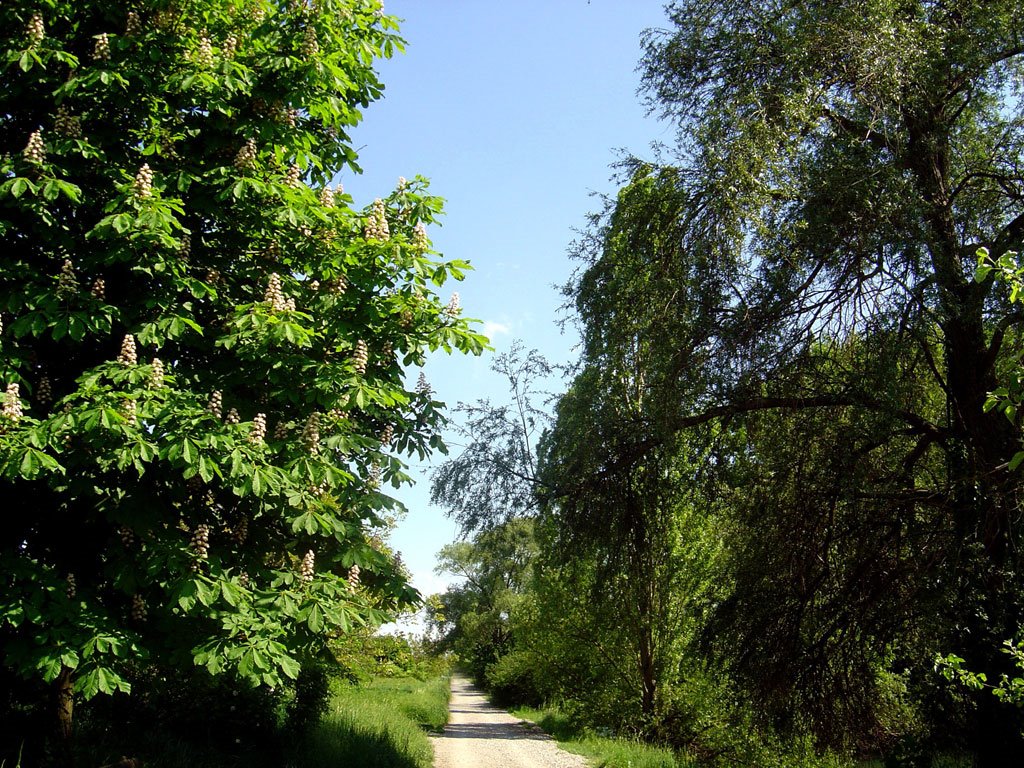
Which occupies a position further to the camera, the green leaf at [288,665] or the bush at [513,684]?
the bush at [513,684]

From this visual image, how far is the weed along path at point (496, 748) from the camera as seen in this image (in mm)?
15023

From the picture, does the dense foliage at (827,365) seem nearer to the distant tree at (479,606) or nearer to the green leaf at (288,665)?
the green leaf at (288,665)

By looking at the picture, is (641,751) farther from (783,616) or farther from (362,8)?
(362,8)

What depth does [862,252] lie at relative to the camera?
344 inches

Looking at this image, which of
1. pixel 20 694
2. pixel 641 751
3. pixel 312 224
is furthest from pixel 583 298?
pixel 641 751

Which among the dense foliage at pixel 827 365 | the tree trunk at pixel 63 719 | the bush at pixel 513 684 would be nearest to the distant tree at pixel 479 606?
the bush at pixel 513 684

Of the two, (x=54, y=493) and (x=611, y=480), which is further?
(x=611, y=480)

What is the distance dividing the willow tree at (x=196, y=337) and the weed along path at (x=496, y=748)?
29.4 ft

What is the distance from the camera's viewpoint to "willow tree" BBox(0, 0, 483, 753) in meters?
5.67

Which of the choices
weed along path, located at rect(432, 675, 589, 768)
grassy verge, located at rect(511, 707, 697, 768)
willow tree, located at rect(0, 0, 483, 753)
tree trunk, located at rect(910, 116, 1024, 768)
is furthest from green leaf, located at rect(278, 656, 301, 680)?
grassy verge, located at rect(511, 707, 697, 768)

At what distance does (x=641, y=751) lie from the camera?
15.4 m

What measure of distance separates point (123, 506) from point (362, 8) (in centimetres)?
540

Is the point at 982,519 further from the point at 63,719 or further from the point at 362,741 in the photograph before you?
the point at 362,741

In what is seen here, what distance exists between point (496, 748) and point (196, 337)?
14726 millimetres
